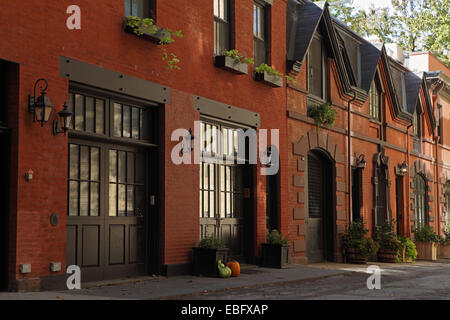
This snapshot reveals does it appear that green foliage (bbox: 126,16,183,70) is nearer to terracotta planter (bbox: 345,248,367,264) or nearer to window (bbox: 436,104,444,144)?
terracotta planter (bbox: 345,248,367,264)

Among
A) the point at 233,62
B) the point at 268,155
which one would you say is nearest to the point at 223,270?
the point at 268,155

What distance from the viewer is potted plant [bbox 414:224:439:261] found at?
76.5 ft

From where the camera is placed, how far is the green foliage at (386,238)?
2062 centimetres

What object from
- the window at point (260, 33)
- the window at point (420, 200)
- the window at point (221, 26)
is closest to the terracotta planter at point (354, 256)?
the window at point (260, 33)

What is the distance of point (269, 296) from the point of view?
10.3 metres

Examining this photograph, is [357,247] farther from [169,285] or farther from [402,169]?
[169,285]

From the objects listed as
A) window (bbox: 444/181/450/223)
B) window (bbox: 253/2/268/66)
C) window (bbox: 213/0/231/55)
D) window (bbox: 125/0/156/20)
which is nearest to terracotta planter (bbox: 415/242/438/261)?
window (bbox: 444/181/450/223)

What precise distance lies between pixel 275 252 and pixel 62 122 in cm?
695

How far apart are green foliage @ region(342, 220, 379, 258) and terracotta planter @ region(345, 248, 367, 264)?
85mm

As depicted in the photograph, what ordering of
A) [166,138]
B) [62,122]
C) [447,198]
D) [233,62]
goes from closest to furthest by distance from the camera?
[62,122]
[166,138]
[233,62]
[447,198]

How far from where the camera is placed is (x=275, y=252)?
1524cm

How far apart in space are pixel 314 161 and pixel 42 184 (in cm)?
1059
